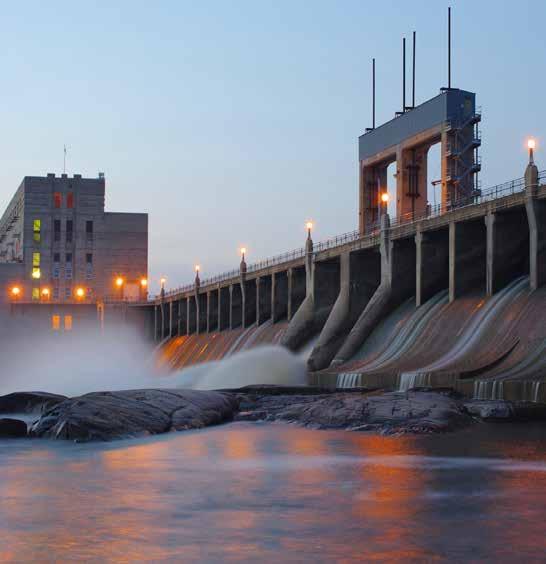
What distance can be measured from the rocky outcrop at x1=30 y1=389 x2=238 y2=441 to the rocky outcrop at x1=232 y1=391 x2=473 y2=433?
261cm

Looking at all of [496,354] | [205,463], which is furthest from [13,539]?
[496,354]

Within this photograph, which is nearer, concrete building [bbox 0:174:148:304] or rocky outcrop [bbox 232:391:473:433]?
rocky outcrop [bbox 232:391:473:433]

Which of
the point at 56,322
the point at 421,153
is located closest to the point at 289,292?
the point at 421,153

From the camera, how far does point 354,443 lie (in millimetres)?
27906

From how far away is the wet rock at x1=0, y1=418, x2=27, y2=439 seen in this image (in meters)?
30.3

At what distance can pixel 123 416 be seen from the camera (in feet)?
100

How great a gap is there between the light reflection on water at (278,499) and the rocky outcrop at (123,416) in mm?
1240

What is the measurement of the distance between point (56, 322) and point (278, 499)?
99.5 m

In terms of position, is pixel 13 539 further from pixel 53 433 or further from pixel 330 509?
pixel 53 433

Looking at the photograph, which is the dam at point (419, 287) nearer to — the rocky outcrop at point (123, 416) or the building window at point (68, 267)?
the rocky outcrop at point (123, 416)

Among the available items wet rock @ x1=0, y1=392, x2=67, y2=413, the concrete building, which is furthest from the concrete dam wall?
the concrete building

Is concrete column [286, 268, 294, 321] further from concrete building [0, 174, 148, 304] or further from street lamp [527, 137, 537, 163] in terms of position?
concrete building [0, 174, 148, 304]

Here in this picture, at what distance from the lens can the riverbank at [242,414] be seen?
2983cm

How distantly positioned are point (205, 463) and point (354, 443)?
5288mm
